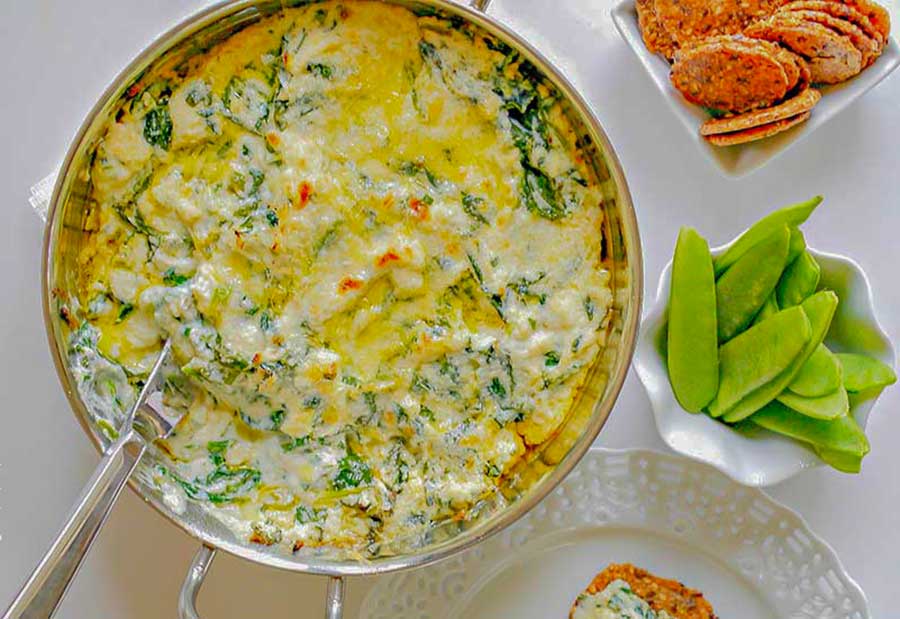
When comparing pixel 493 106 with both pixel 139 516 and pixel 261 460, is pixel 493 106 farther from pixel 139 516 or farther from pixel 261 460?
pixel 139 516

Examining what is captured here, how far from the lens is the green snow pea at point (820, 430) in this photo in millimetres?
1765

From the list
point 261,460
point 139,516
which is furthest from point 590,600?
point 139,516

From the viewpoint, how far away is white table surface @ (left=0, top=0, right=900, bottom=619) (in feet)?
6.32

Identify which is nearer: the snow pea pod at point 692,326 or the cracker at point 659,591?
the snow pea pod at point 692,326

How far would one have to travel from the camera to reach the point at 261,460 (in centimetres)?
175

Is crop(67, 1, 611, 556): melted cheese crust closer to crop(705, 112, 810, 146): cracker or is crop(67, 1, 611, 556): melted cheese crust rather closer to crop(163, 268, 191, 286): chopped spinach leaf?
crop(163, 268, 191, 286): chopped spinach leaf

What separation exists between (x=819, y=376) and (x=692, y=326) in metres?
0.21

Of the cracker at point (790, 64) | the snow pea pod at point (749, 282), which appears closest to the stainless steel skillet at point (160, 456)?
the snow pea pod at point (749, 282)

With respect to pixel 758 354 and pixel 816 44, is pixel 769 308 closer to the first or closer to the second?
pixel 758 354

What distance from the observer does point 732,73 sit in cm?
177

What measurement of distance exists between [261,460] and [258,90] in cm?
57

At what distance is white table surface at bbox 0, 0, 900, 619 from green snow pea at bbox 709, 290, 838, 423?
0.55 feet

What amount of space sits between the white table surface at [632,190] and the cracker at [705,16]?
0.14m

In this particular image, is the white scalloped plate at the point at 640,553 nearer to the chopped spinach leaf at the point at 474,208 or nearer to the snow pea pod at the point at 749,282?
the snow pea pod at the point at 749,282
